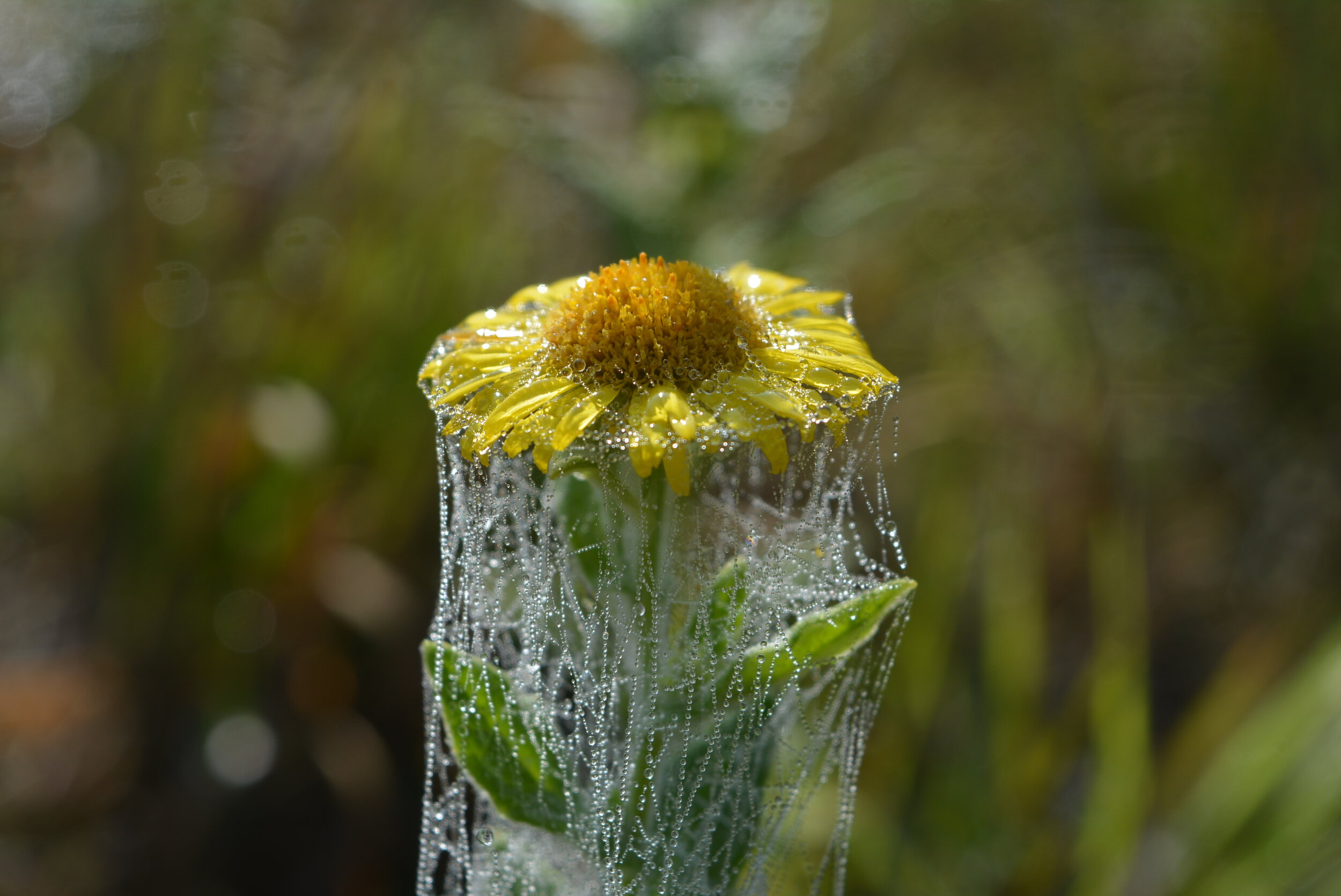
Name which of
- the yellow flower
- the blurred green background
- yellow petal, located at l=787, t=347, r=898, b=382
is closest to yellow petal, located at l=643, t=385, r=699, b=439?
the yellow flower

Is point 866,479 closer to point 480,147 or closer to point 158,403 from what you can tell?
point 480,147

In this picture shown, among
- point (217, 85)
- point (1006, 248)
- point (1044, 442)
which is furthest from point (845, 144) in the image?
point (217, 85)

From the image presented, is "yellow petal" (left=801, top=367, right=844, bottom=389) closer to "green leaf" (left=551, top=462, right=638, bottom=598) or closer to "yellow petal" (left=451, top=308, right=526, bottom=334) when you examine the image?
"green leaf" (left=551, top=462, right=638, bottom=598)

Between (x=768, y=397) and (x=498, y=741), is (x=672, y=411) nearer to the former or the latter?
(x=768, y=397)

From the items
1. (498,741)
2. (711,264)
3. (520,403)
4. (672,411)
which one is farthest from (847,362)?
(711,264)

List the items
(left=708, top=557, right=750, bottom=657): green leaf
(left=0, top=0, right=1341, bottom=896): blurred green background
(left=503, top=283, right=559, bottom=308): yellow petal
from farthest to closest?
(left=0, top=0, right=1341, bottom=896): blurred green background, (left=503, top=283, right=559, bottom=308): yellow petal, (left=708, top=557, right=750, bottom=657): green leaf

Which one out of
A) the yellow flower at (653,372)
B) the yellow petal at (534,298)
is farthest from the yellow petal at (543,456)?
the yellow petal at (534,298)

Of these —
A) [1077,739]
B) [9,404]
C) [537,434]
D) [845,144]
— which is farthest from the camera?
[845,144]
